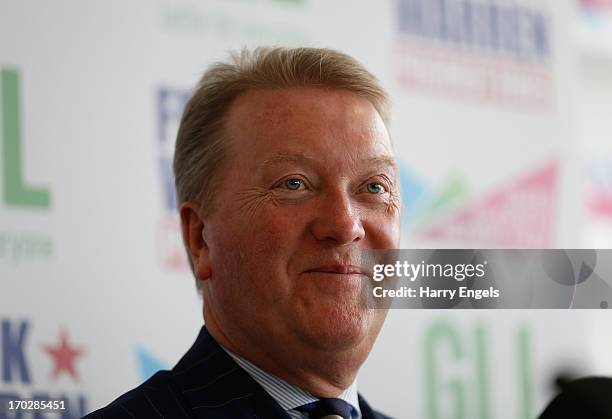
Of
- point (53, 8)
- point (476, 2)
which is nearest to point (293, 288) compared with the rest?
point (53, 8)

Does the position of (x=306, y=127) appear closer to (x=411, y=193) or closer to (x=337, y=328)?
(x=337, y=328)

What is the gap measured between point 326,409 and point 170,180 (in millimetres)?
913

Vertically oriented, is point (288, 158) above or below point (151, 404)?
above

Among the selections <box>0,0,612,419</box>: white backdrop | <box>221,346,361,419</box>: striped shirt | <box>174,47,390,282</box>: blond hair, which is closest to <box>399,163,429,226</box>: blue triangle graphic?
<box>0,0,612,419</box>: white backdrop

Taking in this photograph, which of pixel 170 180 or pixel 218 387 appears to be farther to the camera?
pixel 170 180

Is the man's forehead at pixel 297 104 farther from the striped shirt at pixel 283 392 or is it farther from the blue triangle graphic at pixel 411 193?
the blue triangle graphic at pixel 411 193

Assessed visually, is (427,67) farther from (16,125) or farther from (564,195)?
(16,125)

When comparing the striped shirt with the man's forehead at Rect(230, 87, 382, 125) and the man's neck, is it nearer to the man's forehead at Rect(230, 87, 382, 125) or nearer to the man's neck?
the man's neck

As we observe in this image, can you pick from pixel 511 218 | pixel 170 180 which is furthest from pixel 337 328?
pixel 511 218

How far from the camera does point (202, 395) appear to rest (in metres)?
1.46

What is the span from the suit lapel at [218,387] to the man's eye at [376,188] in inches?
12.0

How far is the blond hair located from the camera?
1.50m

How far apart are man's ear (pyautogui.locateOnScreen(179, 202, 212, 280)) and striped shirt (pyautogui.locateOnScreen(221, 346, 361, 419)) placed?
0.14m

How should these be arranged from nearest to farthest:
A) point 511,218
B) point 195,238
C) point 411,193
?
point 195,238, point 411,193, point 511,218
